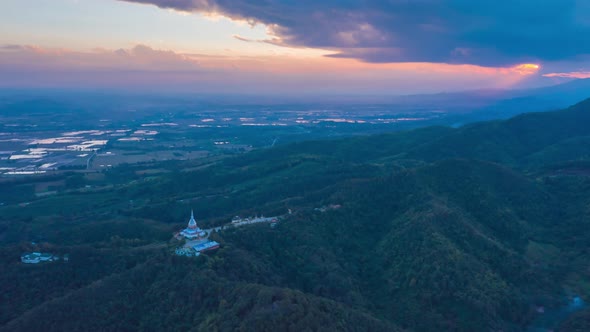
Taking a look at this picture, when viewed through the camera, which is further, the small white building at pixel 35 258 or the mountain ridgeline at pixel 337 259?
the small white building at pixel 35 258

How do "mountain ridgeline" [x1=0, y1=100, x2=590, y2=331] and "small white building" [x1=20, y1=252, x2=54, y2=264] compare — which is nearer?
"mountain ridgeline" [x1=0, y1=100, x2=590, y2=331]

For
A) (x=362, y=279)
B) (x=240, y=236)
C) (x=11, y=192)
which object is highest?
(x=240, y=236)

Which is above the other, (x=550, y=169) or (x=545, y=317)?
(x=550, y=169)

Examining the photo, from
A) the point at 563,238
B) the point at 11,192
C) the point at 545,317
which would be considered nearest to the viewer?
the point at 545,317

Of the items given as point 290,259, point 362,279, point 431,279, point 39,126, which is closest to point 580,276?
point 431,279

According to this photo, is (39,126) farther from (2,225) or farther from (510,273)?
(510,273)

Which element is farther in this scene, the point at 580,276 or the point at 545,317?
the point at 580,276

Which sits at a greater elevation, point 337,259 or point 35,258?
point 35,258

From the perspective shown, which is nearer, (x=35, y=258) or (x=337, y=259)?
(x=35, y=258)
